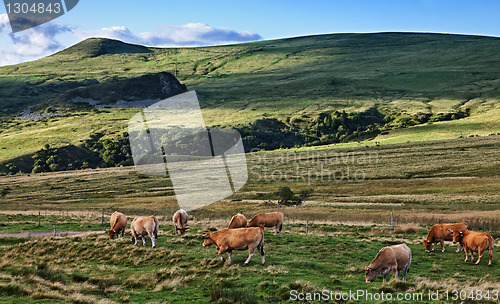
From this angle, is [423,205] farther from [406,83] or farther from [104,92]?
[104,92]

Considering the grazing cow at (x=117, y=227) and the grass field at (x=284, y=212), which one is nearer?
the grass field at (x=284, y=212)

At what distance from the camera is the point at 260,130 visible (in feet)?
448

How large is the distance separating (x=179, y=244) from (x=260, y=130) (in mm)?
113569

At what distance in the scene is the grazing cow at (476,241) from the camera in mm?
19125

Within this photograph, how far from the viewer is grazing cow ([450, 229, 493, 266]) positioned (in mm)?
19125

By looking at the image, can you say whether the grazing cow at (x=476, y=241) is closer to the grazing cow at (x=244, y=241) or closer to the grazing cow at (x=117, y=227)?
the grazing cow at (x=244, y=241)

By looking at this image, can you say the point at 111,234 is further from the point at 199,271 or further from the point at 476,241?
the point at 476,241

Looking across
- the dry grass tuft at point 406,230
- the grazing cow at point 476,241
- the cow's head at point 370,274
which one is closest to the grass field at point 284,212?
the dry grass tuft at point 406,230

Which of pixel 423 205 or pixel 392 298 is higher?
pixel 392 298

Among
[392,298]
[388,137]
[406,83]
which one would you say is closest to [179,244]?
[392,298]

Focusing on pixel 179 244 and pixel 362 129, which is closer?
pixel 179 244

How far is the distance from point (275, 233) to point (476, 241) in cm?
1166

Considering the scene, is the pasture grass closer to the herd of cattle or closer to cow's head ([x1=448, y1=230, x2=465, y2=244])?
the herd of cattle

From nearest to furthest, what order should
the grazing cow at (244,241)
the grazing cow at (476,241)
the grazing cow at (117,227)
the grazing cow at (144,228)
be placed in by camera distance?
the grazing cow at (244,241)
the grazing cow at (476,241)
the grazing cow at (144,228)
the grazing cow at (117,227)
